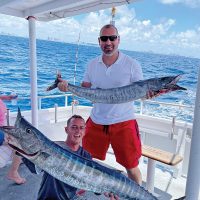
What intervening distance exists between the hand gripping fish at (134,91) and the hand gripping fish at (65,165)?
2.24 feet

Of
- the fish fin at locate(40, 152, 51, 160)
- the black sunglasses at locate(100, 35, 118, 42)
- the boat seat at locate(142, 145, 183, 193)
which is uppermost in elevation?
the black sunglasses at locate(100, 35, 118, 42)

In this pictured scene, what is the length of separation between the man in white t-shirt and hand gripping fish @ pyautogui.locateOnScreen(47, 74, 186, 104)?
333mm

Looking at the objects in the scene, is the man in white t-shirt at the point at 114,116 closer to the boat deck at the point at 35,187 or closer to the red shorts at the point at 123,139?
the red shorts at the point at 123,139

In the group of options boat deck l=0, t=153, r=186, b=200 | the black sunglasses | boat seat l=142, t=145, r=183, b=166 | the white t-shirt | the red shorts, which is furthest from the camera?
boat deck l=0, t=153, r=186, b=200

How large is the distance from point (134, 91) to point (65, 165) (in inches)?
35.9

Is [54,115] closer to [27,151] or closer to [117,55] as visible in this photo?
[117,55]

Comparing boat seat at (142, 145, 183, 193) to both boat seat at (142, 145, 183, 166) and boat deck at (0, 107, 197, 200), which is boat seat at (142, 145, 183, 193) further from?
boat deck at (0, 107, 197, 200)

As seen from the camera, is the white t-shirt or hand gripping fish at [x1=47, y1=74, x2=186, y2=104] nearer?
hand gripping fish at [x1=47, y1=74, x2=186, y2=104]

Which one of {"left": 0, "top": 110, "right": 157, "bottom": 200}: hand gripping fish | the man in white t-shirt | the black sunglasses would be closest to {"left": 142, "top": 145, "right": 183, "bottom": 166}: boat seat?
the man in white t-shirt

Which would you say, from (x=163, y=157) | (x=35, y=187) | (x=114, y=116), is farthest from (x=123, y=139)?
(x=35, y=187)

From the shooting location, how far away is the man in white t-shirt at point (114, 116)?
251 cm

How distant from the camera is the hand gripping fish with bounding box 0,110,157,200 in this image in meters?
1.33

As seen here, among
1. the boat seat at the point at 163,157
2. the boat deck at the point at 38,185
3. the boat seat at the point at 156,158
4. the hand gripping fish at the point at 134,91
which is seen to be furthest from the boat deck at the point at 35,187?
the hand gripping fish at the point at 134,91

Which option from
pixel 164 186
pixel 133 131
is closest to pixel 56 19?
pixel 133 131
